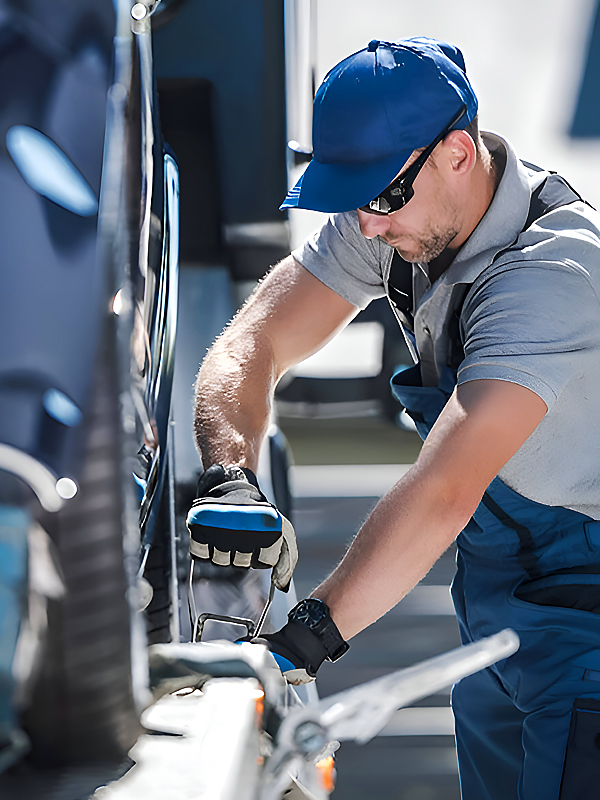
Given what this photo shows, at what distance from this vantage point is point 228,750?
595 millimetres

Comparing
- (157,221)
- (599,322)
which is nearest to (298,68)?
(157,221)

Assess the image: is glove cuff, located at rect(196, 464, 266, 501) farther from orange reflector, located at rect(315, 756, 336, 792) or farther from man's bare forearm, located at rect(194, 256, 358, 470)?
orange reflector, located at rect(315, 756, 336, 792)

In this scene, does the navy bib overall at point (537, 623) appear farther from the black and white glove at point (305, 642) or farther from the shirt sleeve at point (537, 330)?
the black and white glove at point (305, 642)

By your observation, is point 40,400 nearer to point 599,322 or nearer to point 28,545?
point 28,545

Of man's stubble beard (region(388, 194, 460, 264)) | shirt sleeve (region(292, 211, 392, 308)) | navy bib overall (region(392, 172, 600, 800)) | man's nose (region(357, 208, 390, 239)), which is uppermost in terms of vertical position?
man's nose (region(357, 208, 390, 239))

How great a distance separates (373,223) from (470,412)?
0.34 meters

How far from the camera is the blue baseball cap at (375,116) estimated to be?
42.1 inches

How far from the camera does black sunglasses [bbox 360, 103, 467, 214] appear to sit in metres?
1.12

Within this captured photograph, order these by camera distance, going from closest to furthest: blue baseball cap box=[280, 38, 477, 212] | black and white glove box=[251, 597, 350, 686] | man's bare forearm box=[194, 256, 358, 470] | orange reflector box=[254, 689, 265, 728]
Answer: orange reflector box=[254, 689, 265, 728] → black and white glove box=[251, 597, 350, 686] → blue baseball cap box=[280, 38, 477, 212] → man's bare forearm box=[194, 256, 358, 470]

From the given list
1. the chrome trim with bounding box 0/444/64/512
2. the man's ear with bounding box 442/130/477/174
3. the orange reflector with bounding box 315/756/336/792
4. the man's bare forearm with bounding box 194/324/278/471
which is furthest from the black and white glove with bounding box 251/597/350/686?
the man's ear with bounding box 442/130/477/174

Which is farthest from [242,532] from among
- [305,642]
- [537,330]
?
[537,330]

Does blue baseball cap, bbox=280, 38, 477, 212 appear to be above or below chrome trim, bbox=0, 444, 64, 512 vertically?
above

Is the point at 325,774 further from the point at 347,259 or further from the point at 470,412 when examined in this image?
the point at 347,259

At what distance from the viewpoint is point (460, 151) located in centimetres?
115
